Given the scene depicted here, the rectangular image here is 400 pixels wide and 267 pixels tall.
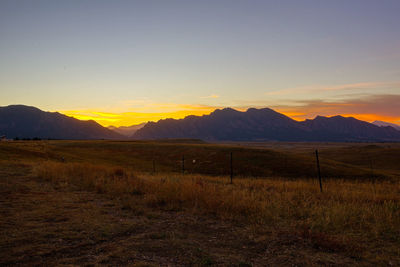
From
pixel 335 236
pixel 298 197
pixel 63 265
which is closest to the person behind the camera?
pixel 63 265

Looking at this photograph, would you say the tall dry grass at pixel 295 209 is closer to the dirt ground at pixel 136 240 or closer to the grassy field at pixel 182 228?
the grassy field at pixel 182 228

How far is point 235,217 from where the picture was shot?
980 cm

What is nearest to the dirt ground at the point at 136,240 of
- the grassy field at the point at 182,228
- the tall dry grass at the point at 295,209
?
the grassy field at the point at 182,228

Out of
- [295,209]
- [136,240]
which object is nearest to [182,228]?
[136,240]

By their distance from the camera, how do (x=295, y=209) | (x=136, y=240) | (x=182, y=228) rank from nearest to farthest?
(x=136, y=240) → (x=182, y=228) → (x=295, y=209)

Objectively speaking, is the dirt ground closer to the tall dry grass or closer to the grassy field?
the grassy field

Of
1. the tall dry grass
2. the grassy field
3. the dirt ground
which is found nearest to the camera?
Answer: the dirt ground

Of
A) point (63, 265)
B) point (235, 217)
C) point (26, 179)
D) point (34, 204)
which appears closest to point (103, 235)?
point (63, 265)

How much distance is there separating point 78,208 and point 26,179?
975cm

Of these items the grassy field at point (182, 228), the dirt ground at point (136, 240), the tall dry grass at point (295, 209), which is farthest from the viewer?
the tall dry grass at point (295, 209)

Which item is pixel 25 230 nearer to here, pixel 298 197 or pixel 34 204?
pixel 34 204

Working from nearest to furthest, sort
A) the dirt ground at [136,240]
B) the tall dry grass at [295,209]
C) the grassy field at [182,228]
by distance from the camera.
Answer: the dirt ground at [136,240] → the grassy field at [182,228] → the tall dry grass at [295,209]

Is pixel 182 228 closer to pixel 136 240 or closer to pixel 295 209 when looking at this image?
pixel 136 240

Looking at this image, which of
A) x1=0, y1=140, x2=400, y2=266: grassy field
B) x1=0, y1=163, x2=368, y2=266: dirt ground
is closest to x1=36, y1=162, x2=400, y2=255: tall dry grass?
x1=0, y1=140, x2=400, y2=266: grassy field
